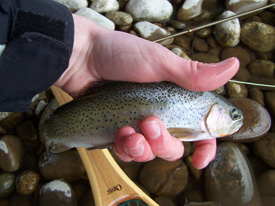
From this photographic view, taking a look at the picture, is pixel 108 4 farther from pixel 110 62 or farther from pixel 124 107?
pixel 124 107

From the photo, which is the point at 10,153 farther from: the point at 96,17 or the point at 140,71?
the point at 96,17

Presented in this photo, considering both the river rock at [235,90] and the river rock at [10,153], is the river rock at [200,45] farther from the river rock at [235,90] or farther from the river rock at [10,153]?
the river rock at [10,153]

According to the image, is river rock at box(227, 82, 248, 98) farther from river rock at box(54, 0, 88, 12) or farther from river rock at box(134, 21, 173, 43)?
river rock at box(54, 0, 88, 12)

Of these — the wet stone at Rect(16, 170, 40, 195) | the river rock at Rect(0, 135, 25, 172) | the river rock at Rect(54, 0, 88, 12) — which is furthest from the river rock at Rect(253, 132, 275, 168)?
the river rock at Rect(54, 0, 88, 12)

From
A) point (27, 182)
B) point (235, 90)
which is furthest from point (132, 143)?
point (235, 90)

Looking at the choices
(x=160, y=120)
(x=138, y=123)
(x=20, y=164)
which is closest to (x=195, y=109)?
(x=160, y=120)

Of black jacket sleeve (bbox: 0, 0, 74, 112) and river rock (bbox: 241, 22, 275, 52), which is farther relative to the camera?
river rock (bbox: 241, 22, 275, 52)

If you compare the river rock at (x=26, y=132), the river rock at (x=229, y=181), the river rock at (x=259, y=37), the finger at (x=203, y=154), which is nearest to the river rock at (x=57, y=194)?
the river rock at (x=26, y=132)
